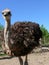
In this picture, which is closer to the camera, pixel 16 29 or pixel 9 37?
pixel 9 37

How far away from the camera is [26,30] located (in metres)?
5.75

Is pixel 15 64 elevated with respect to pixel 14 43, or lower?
lower

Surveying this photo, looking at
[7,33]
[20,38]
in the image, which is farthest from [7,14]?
[20,38]

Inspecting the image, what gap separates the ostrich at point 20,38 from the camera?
5.12 meters

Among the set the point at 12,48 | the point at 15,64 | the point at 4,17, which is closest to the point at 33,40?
the point at 12,48

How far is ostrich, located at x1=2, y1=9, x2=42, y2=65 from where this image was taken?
5.12 m

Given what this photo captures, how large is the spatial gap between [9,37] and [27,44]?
0.64 m

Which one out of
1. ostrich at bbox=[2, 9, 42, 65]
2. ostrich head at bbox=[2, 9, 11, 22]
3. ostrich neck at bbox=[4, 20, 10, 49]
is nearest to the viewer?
ostrich head at bbox=[2, 9, 11, 22]

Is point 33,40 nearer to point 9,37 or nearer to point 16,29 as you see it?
point 16,29

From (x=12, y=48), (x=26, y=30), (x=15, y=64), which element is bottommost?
(x=15, y=64)

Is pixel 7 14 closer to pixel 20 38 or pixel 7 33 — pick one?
pixel 7 33

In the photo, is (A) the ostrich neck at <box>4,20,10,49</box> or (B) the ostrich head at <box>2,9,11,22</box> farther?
(A) the ostrich neck at <box>4,20,10,49</box>

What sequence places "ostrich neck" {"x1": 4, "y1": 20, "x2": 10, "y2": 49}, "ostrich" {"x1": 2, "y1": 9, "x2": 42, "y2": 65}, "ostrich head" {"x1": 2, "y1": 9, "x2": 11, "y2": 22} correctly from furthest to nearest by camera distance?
1. "ostrich" {"x1": 2, "y1": 9, "x2": 42, "y2": 65}
2. "ostrich neck" {"x1": 4, "y1": 20, "x2": 10, "y2": 49}
3. "ostrich head" {"x1": 2, "y1": 9, "x2": 11, "y2": 22}

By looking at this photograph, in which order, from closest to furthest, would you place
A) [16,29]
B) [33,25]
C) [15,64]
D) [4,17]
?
1. [4,17]
2. [16,29]
3. [33,25]
4. [15,64]
